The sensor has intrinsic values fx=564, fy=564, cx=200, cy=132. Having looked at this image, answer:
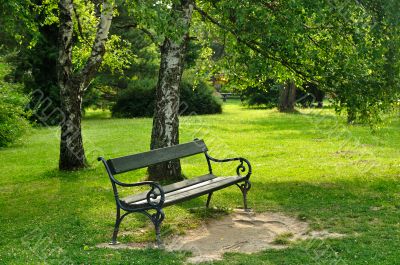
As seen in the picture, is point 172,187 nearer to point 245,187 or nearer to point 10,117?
point 245,187

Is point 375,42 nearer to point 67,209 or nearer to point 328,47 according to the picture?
point 328,47

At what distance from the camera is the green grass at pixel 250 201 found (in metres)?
6.56

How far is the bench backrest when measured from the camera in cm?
735

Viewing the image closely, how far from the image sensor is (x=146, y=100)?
111ft

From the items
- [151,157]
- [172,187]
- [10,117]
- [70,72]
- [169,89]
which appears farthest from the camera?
[10,117]

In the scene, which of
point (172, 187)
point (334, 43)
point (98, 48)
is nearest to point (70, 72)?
point (98, 48)

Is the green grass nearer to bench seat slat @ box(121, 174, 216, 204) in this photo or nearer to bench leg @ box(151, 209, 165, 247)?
bench leg @ box(151, 209, 165, 247)

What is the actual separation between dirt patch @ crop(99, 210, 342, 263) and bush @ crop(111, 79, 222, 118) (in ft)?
81.6

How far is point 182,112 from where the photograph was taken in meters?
35.2

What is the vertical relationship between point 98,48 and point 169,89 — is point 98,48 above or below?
above

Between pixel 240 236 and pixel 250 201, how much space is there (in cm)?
224

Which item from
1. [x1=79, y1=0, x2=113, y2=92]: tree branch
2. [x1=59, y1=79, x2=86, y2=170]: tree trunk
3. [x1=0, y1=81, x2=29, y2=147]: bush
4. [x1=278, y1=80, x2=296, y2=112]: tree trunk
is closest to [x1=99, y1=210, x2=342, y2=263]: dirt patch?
[x1=59, y1=79, x2=86, y2=170]: tree trunk

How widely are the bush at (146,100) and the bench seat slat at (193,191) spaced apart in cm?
2426

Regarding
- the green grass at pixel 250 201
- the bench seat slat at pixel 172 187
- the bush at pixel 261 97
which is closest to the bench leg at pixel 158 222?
the green grass at pixel 250 201
